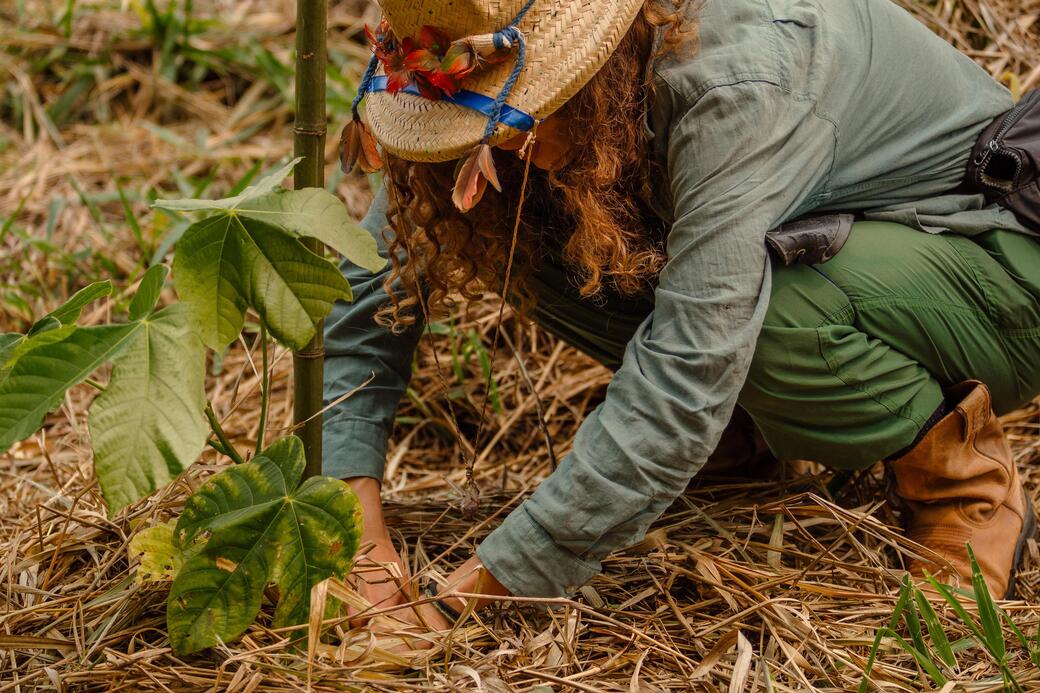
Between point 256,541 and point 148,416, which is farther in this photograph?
point 256,541

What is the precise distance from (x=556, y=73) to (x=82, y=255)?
145cm

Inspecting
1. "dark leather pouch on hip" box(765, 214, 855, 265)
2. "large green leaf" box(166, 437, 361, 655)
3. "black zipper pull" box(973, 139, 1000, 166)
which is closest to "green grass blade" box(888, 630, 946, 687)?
"dark leather pouch on hip" box(765, 214, 855, 265)

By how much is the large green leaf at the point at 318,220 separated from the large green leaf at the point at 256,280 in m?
0.01

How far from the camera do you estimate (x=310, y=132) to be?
1.00 m

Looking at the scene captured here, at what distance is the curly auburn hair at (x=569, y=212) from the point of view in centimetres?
119

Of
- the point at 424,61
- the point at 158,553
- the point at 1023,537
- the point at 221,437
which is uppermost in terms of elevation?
the point at 424,61

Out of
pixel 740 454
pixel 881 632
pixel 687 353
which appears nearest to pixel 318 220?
pixel 687 353

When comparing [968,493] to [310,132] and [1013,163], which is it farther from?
[310,132]

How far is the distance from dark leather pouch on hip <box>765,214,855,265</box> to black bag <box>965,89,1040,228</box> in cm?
20

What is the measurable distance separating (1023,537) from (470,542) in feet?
2.41

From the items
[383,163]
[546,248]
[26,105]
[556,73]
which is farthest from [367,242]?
[26,105]

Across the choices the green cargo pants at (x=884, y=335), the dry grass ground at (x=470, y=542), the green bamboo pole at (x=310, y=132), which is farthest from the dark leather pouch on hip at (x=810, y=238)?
the green bamboo pole at (x=310, y=132)

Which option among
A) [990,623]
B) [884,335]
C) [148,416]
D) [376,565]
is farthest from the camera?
[884,335]

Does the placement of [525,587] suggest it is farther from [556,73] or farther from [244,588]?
[556,73]
